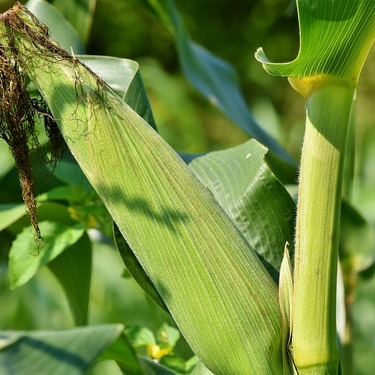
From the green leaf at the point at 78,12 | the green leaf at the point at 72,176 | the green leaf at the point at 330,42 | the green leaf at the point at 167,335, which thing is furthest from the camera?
the green leaf at the point at 78,12

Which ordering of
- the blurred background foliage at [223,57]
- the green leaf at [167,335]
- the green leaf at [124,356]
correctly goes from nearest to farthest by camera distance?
1. the green leaf at [124,356]
2. the green leaf at [167,335]
3. the blurred background foliage at [223,57]

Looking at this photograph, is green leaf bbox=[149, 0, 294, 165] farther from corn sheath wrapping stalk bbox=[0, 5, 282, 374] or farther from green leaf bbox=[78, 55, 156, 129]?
corn sheath wrapping stalk bbox=[0, 5, 282, 374]

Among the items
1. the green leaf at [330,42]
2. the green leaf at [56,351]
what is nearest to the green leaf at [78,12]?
the green leaf at [330,42]

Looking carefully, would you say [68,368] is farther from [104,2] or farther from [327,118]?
[104,2]

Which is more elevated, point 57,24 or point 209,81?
point 57,24

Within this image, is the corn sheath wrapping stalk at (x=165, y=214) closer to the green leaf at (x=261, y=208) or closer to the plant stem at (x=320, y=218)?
the plant stem at (x=320, y=218)

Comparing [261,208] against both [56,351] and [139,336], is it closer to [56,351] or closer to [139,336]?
[139,336]

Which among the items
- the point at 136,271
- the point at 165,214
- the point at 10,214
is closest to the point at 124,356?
the point at 136,271

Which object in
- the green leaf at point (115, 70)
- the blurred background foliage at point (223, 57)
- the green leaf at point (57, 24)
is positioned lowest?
the blurred background foliage at point (223, 57)

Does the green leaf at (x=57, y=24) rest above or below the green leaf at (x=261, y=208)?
above
